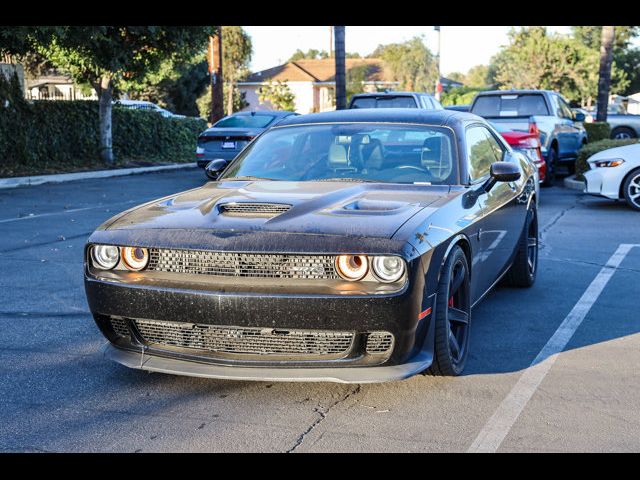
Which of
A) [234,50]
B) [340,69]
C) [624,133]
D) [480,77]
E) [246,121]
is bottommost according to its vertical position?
[480,77]

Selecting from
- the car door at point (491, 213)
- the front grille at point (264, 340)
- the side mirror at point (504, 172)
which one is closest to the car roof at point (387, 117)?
the car door at point (491, 213)

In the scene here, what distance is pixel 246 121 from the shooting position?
758 inches

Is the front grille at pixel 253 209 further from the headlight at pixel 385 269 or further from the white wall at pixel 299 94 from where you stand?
the white wall at pixel 299 94

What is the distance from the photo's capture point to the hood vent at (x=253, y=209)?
14.9 feet

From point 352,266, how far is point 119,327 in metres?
1.31

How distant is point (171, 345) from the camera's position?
173 inches

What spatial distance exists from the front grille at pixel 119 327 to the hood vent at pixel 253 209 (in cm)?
78

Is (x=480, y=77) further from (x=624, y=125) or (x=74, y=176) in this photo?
(x=74, y=176)

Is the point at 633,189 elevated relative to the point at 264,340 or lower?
lower

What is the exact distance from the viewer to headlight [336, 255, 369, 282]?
4.10 metres

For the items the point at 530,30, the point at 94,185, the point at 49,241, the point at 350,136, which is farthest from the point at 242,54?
the point at 350,136

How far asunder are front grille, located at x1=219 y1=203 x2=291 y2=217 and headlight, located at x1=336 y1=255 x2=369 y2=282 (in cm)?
56

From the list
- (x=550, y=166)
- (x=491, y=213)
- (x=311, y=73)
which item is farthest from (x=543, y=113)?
(x=311, y=73)

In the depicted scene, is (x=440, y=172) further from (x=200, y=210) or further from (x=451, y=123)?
(x=200, y=210)
